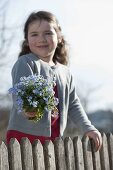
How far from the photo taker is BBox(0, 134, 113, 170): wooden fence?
4953mm

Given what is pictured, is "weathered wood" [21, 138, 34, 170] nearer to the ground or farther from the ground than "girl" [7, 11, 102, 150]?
nearer to the ground

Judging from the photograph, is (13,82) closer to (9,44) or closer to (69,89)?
(69,89)

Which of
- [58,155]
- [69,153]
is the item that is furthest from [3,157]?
[69,153]

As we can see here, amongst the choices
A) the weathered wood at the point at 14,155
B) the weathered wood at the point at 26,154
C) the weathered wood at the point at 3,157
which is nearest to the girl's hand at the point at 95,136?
Answer: the weathered wood at the point at 26,154

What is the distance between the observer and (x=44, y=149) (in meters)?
5.38

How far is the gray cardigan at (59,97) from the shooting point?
5705 millimetres

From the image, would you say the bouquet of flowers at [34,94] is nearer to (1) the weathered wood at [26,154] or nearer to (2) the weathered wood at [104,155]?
(1) the weathered wood at [26,154]

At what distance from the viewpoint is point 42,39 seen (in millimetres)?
5922

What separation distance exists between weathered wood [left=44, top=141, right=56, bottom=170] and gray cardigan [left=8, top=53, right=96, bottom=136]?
376 mm

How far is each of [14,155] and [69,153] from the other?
0.86m

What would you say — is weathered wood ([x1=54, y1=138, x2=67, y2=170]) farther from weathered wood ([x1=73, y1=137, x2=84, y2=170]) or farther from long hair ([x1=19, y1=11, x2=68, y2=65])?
long hair ([x1=19, y1=11, x2=68, y2=65])

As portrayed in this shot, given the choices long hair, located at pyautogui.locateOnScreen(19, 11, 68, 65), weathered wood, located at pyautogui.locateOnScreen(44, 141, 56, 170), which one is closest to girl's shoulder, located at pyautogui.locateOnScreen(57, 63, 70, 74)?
long hair, located at pyautogui.locateOnScreen(19, 11, 68, 65)

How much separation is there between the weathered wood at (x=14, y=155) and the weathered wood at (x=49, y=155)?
0.41m

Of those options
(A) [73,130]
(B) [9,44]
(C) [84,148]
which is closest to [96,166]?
(C) [84,148]
